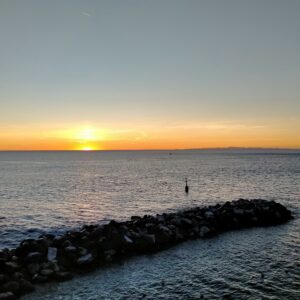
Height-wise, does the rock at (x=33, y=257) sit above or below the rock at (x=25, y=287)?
above

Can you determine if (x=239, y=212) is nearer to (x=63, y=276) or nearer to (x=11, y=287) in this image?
(x=63, y=276)

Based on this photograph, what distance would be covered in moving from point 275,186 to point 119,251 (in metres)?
50.5

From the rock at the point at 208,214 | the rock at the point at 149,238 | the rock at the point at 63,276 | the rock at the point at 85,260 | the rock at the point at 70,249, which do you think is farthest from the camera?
the rock at the point at 208,214

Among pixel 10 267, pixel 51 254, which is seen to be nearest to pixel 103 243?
pixel 51 254

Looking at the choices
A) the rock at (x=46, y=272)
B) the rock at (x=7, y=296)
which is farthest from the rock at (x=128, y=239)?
the rock at (x=7, y=296)

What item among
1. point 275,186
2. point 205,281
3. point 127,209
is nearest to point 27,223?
point 127,209

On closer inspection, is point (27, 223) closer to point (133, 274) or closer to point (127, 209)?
point (127, 209)

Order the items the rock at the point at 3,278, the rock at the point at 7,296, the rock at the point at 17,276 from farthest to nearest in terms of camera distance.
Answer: the rock at the point at 17,276
the rock at the point at 3,278
the rock at the point at 7,296

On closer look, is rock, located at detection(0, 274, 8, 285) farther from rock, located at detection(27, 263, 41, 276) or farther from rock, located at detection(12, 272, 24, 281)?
rock, located at detection(27, 263, 41, 276)

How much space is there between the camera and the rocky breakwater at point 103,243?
2133 centimetres

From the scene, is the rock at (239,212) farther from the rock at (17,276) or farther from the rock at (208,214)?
the rock at (17,276)

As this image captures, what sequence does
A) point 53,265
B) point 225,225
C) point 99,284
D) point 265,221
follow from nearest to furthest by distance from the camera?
point 99,284 → point 53,265 → point 225,225 → point 265,221

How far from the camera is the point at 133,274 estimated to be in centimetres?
2219

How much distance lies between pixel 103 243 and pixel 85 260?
2.87m
